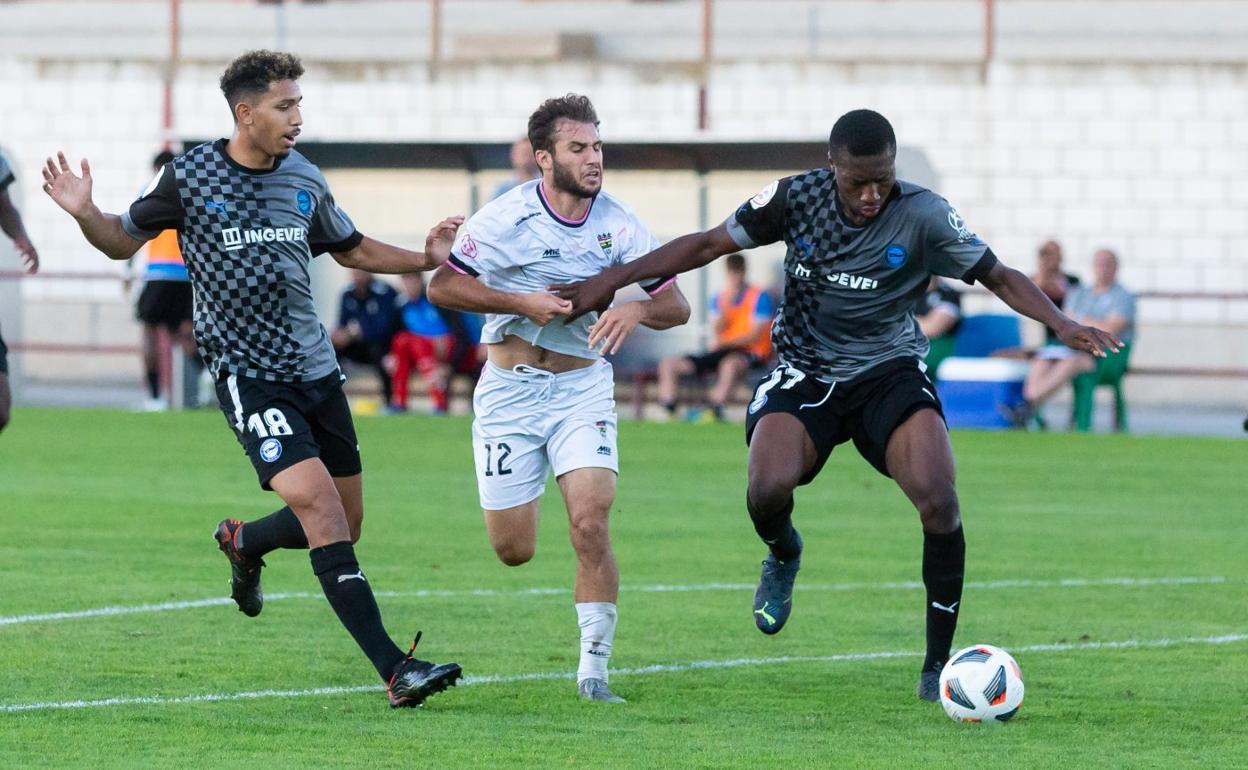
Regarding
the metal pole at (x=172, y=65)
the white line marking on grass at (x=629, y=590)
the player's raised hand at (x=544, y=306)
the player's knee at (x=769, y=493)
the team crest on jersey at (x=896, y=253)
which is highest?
the metal pole at (x=172, y=65)

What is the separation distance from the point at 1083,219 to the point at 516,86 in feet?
24.2

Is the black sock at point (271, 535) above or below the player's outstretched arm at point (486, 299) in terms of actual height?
below

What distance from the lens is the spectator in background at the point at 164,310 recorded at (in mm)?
19062

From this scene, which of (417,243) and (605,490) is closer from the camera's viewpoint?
(605,490)

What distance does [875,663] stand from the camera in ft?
25.7

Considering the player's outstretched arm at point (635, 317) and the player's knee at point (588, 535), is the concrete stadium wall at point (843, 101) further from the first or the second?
the player's knee at point (588, 535)

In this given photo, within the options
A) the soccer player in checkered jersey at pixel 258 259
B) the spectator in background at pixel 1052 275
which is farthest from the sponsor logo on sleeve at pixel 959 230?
the spectator in background at pixel 1052 275

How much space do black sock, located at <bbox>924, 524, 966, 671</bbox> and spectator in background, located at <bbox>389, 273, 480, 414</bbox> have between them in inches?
538

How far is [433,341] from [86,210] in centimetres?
1373

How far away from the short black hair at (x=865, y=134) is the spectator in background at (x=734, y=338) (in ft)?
41.7

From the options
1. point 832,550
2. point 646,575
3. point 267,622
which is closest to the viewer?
point 267,622

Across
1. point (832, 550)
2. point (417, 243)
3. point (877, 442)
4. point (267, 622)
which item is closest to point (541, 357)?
point (877, 442)

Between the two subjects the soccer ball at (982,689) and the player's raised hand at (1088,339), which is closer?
the soccer ball at (982,689)

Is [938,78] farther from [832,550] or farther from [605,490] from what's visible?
[605,490]
